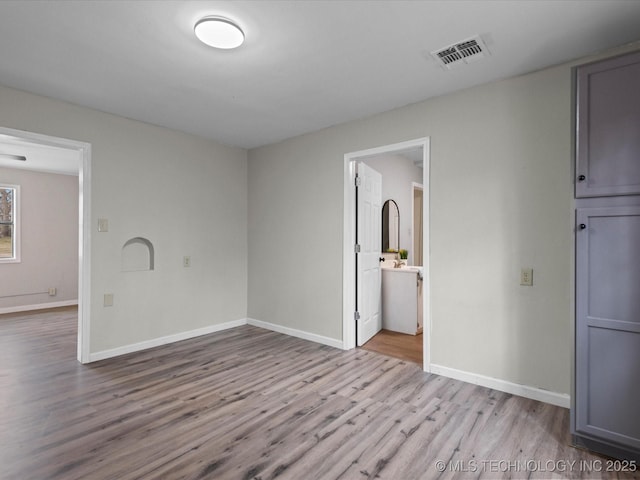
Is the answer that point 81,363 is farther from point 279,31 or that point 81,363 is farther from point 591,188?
point 591,188

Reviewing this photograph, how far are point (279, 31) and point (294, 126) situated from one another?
1.80 m

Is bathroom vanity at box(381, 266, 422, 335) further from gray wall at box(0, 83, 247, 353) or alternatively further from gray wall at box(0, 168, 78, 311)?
gray wall at box(0, 168, 78, 311)

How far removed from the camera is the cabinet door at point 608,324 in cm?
187

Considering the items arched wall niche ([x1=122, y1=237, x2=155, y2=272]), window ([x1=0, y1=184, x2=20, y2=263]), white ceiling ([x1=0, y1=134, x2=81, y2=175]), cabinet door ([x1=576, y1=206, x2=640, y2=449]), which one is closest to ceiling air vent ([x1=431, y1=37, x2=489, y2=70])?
cabinet door ([x1=576, y1=206, x2=640, y2=449])

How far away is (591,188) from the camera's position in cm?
197

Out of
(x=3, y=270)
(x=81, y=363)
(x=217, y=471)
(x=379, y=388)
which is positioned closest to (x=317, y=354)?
(x=379, y=388)

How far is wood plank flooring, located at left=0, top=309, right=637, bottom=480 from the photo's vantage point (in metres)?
1.90

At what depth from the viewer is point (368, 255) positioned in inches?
166

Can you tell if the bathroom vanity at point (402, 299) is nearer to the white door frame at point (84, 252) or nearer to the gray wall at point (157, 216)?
the gray wall at point (157, 216)

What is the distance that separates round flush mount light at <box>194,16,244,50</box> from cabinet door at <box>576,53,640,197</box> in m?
2.03

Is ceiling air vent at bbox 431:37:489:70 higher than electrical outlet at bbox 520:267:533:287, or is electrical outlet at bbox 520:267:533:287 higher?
ceiling air vent at bbox 431:37:489:70

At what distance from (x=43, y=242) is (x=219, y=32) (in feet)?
20.3

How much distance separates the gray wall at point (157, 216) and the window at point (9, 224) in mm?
3883

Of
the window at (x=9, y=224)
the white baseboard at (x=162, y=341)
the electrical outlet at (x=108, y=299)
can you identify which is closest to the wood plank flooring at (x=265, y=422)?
the white baseboard at (x=162, y=341)
